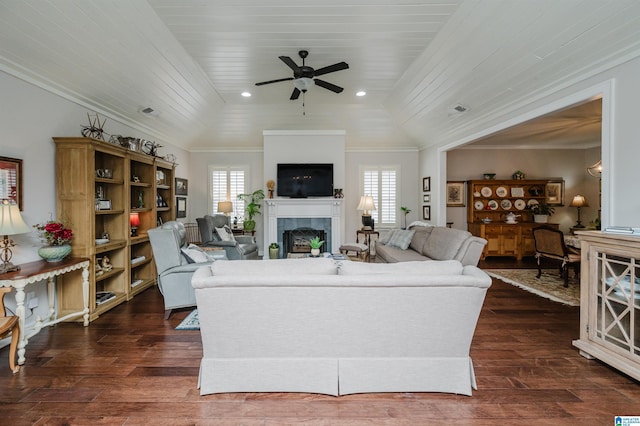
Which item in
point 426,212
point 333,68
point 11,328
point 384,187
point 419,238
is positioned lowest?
point 11,328

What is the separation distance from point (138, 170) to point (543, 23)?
5.70 meters

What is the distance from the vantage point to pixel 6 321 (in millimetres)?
2295

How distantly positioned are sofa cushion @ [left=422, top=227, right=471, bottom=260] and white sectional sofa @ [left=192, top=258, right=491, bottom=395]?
1.93 m

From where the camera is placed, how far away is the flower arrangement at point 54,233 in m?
3.14

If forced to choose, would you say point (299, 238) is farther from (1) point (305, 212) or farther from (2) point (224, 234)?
(2) point (224, 234)

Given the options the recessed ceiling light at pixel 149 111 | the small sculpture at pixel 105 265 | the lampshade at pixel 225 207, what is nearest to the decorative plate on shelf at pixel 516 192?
the lampshade at pixel 225 207

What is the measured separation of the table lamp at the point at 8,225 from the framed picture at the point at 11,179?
0.19 meters

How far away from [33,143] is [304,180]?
4495 millimetres

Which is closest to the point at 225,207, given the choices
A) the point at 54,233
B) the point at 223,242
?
the point at 223,242

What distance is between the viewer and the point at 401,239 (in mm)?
5340

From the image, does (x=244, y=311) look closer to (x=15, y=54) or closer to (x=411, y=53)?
(x=15, y=54)

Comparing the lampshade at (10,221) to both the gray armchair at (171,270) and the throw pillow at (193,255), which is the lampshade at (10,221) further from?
the throw pillow at (193,255)

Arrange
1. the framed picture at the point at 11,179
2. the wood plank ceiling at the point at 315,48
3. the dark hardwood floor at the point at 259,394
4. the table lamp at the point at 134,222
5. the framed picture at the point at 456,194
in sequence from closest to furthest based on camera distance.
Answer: the dark hardwood floor at the point at 259,394 → the wood plank ceiling at the point at 315,48 → the framed picture at the point at 11,179 → the table lamp at the point at 134,222 → the framed picture at the point at 456,194

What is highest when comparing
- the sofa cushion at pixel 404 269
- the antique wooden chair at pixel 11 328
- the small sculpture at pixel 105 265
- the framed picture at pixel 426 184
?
the framed picture at pixel 426 184
